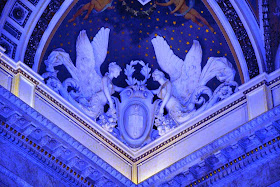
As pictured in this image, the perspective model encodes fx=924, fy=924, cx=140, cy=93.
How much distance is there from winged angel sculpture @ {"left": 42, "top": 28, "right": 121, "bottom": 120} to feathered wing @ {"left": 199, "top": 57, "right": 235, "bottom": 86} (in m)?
1.75

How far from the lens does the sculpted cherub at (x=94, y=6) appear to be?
18.5 m

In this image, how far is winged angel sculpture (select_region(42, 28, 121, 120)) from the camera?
18203 mm

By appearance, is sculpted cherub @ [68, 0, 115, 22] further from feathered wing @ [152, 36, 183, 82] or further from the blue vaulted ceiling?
feathered wing @ [152, 36, 183, 82]

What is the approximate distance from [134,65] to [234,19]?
90.7 inches

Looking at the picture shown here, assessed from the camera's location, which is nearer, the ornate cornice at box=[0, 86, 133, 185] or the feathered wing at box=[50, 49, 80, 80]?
the ornate cornice at box=[0, 86, 133, 185]

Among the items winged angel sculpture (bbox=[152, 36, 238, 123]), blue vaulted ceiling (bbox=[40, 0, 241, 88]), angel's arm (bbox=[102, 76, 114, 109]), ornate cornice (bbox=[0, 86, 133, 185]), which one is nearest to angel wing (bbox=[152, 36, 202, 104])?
winged angel sculpture (bbox=[152, 36, 238, 123])

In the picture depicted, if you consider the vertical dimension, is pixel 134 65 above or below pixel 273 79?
above

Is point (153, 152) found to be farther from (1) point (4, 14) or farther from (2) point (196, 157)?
(1) point (4, 14)

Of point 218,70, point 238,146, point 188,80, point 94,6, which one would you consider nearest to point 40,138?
point 238,146

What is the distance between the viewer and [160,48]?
19.0 metres

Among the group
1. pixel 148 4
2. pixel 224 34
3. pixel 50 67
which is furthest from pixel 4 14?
pixel 224 34

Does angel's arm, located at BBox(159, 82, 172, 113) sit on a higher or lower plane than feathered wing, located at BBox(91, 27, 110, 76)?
lower

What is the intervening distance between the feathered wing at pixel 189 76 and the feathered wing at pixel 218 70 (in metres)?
0.15

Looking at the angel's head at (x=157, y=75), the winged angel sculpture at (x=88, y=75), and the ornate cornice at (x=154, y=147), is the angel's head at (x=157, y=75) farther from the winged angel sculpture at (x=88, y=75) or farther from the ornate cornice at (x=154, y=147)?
the ornate cornice at (x=154, y=147)
